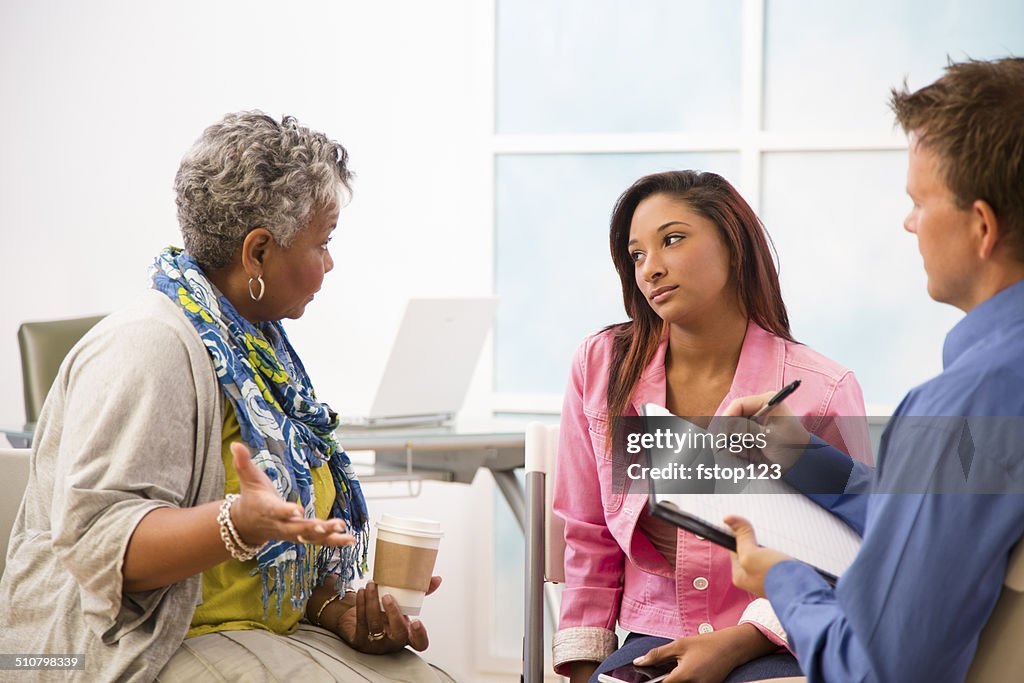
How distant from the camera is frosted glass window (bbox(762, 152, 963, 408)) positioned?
3.44 m

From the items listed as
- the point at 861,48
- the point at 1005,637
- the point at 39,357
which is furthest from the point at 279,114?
the point at 1005,637

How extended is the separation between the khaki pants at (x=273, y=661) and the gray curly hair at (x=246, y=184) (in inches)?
20.7

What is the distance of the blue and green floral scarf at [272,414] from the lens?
4.53ft

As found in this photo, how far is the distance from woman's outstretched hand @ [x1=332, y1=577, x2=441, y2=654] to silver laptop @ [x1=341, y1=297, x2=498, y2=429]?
1.32m

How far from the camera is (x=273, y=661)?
52.9 inches

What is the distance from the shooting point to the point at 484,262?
3.70 m

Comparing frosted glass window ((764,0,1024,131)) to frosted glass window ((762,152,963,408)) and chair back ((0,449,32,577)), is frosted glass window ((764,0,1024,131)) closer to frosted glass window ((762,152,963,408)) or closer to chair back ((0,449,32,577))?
frosted glass window ((762,152,963,408))

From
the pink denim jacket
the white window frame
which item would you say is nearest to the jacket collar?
the pink denim jacket

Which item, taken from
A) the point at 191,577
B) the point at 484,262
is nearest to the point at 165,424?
the point at 191,577

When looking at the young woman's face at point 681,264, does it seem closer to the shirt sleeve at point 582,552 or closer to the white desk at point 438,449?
the shirt sleeve at point 582,552

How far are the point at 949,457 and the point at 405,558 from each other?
782mm

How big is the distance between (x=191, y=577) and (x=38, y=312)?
3.09 m

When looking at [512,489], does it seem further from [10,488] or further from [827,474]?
[827,474]

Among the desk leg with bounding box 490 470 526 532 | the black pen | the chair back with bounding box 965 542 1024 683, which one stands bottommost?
the desk leg with bounding box 490 470 526 532
